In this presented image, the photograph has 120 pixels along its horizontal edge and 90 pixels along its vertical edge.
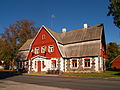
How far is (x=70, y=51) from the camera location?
100 feet

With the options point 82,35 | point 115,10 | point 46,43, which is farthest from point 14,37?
point 115,10

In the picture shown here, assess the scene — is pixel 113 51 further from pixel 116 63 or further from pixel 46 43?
pixel 46 43

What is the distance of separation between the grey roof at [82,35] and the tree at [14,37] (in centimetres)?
2136

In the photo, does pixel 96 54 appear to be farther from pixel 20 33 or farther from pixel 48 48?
pixel 20 33

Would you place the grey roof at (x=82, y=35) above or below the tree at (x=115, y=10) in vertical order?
below

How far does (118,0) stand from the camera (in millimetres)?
23578

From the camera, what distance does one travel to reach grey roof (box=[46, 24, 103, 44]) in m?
29.2

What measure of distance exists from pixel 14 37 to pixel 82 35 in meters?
29.2

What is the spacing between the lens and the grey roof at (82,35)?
29156 millimetres

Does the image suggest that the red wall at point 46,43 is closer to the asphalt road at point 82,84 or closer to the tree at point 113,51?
the asphalt road at point 82,84

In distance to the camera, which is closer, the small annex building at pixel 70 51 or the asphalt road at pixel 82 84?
the asphalt road at pixel 82 84

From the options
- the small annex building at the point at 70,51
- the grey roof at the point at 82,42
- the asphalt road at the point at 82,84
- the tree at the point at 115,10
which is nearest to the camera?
the asphalt road at the point at 82,84

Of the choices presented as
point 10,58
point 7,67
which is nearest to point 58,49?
point 10,58

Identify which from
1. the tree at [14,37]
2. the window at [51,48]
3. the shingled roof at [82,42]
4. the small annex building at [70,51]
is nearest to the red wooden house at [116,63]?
the small annex building at [70,51]
